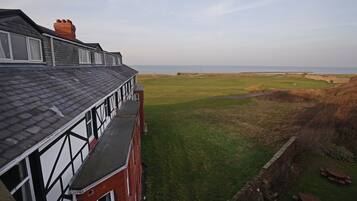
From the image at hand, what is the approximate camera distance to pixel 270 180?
1501 cm

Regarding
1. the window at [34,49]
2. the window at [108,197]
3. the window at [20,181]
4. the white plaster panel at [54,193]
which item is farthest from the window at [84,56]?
the window at [20,181]

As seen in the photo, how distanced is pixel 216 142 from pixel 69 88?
53.4 ft

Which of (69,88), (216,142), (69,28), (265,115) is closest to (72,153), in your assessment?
(69,88)

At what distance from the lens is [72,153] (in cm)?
794

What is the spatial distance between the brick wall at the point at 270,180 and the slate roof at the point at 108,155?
6.78 metres

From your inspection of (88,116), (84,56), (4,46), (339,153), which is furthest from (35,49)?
(339,153)

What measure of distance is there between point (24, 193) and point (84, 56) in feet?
44.7

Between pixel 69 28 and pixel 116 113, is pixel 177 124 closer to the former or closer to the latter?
pixel 116 113

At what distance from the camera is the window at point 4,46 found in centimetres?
713

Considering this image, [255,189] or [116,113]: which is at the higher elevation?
[116,113]

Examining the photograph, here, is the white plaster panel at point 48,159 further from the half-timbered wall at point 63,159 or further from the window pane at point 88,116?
the window pane at point 88,116

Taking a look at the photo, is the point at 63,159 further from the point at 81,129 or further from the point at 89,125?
the point at 89,125

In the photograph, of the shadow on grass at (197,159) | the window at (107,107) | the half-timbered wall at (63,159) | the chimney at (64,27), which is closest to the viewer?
the half-timbered wall at (63,159)

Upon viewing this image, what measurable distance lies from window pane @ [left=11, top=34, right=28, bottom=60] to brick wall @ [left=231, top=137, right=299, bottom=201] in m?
11.8
